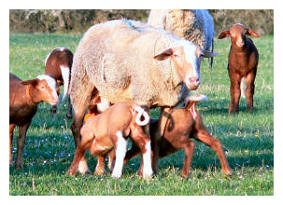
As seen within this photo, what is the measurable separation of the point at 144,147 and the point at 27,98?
5.74ft

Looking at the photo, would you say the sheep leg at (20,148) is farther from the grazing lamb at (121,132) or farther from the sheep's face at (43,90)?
the grazing lamb at (121,132)

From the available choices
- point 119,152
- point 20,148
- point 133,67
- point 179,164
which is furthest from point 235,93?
point 119,152

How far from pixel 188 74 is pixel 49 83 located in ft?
6.20

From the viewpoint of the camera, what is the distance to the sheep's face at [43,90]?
7.56 m

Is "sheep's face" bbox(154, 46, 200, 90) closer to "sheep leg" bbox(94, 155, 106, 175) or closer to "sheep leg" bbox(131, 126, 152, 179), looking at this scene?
"sheep leg" bbox(131, 126, 152, 179)

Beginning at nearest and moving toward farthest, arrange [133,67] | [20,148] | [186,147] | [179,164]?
[186,147] → [133,67] → [20,148] → [179,164]

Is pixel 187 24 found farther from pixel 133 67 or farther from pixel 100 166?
pixel 100 166

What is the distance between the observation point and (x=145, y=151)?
6.92m

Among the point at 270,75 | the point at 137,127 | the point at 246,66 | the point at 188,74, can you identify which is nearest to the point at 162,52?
the point at 188,74

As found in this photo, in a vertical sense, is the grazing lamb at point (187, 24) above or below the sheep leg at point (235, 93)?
above

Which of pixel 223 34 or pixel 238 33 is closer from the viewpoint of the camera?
pixel 223 34

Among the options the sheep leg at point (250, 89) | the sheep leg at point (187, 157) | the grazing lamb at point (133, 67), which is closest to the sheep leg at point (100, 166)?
the grazing lamb at point (133, 67)

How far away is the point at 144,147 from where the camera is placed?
693 centimetres
